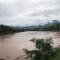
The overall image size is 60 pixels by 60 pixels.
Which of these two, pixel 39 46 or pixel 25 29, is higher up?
pixel 25 29

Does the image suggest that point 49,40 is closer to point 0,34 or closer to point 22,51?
point 22,51

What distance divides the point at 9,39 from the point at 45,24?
95 cm

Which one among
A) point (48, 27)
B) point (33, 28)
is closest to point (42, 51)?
point (33, 28)

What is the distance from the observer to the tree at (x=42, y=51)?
8.78 ft

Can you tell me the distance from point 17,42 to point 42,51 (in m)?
0.78

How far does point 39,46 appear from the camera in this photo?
2.83m

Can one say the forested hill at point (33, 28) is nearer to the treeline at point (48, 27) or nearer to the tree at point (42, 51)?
the treeline at point (48, 27)

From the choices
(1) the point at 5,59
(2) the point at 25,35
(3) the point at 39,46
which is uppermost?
(2) the point at 25,35

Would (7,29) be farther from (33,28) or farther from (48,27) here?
(48,27)

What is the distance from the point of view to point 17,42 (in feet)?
10.8

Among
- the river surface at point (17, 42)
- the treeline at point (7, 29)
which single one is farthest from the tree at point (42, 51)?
the treeline at point (7, 29)

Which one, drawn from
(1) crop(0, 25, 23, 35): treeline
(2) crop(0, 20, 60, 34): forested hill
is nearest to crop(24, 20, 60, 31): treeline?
(2) crop(0, 20, 60, 34): forested hill

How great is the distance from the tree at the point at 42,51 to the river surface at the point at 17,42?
8.9 inches

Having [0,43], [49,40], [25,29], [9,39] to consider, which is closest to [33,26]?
[25,29]
